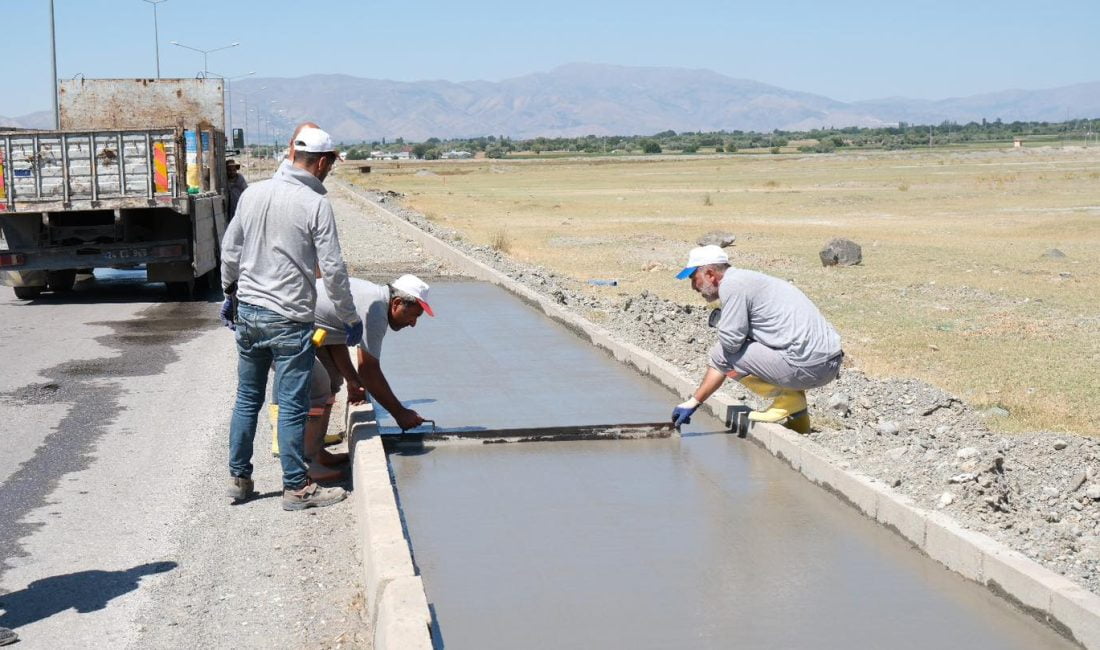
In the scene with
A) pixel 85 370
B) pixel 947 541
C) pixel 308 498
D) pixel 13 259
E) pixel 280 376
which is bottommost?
pixel 85 370

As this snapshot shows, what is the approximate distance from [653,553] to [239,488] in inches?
94.2

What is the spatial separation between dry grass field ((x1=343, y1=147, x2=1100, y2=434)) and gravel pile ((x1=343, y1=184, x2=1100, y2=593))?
2.80 feet

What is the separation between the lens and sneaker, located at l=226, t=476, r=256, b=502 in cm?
698

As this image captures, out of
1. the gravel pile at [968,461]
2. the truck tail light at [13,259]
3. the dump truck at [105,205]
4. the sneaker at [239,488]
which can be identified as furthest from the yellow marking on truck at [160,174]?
the sneaker at [239,488]

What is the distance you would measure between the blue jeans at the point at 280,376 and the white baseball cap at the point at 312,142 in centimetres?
85

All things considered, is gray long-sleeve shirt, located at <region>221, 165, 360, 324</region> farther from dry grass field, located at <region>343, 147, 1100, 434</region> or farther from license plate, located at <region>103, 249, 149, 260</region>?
license plate, located at <region>103, 249, 149, 260</region>

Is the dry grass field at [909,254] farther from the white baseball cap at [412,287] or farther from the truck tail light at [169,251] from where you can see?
the truck tail light at [169,251]

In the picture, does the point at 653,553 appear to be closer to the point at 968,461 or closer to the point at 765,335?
the point at 968,461

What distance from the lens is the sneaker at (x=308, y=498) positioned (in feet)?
22.4

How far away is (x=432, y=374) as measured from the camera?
10.6 m

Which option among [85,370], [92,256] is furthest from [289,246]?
[92,256]

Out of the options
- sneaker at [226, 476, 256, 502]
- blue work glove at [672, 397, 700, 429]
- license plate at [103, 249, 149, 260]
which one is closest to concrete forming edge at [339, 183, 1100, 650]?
blue work glove at [672, 397, 700, 429]

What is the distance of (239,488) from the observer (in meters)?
6.98

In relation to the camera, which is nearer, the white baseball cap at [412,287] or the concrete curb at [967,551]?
the concrete curb at [967,551]
